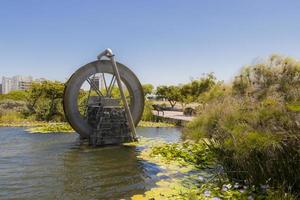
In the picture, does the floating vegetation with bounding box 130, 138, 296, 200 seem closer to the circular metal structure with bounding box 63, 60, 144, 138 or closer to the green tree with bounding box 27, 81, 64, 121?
the circular metal structure with bounding box 63, 60, 144, 138

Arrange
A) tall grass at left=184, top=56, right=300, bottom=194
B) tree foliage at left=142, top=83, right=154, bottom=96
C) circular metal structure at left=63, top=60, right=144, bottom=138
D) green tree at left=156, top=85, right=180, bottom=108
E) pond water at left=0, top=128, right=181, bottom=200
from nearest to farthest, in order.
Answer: tall grass at left=184, top=56, right=300, bottom=194
pond water at left=0, top=128, right=181, bottom=200
circular metal structure at left=63, top=60, right=144, bottom=138
green tree at left=156, top=85, right=180, bottom=108
tree foliage at left=142, top=83, right=154, bottom=96

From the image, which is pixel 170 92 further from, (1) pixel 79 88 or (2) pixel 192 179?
(2) pixel 192 179

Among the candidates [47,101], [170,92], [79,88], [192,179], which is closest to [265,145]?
[192,179]

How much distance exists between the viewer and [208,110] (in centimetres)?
1038

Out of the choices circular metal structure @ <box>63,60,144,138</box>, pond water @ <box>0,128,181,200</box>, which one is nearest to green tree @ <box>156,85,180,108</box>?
circular metal structure @ <box>63,60,144,138</box>

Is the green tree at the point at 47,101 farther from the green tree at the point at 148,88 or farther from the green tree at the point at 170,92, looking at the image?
the green tree at the point at 148,88

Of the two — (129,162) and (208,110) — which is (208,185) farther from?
(208,110)

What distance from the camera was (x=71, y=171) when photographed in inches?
288

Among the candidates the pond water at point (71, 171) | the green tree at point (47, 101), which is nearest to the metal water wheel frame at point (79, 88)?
the pond water at point (71, 171)

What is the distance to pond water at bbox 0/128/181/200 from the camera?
5.69 m

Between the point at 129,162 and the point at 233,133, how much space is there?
12.7 ft

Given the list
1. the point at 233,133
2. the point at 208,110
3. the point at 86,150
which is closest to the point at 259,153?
the point at 233,133

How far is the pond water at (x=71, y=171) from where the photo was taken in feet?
18.7

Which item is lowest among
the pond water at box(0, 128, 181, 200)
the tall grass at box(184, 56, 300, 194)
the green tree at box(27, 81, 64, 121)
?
the pond water at box(0, 128, 181, 200)
